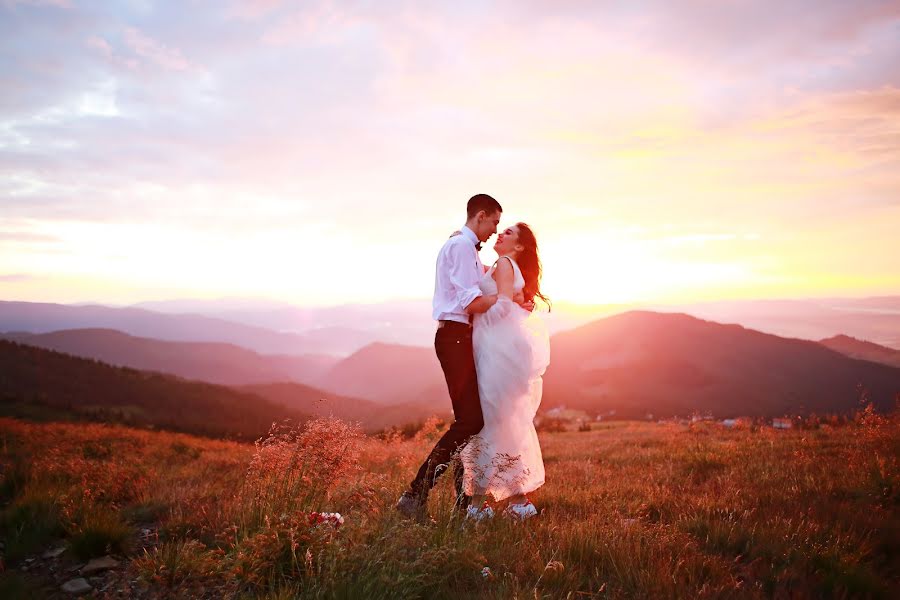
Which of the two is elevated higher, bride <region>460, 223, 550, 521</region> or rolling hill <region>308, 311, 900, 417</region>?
bride <region>460, 223, 550, 521</region>

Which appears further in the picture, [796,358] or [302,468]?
[796,358]

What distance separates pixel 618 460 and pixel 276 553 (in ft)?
22.1

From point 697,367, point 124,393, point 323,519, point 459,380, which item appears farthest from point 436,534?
point 697,367

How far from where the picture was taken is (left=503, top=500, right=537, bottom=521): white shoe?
4770 mm

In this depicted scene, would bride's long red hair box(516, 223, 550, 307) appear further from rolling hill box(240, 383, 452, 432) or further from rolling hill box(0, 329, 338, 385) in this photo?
rolling hill box(0, 329, 338, 385)

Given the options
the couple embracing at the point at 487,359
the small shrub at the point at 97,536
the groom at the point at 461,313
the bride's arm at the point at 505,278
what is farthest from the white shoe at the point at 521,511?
the small shrub at the point at 97,536

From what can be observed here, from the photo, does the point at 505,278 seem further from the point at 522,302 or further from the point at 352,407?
the point at 352,407

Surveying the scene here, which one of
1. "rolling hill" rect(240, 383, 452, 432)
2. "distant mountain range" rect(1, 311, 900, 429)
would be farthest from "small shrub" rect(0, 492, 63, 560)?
"distant mountain range" rect(1, 311, 900, 429)

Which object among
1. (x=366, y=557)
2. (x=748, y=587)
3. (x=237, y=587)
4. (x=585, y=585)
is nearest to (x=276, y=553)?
(x=237, y=587)

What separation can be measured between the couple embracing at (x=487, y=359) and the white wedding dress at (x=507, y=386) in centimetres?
1

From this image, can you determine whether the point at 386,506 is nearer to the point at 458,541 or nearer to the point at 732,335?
the point at 458,541

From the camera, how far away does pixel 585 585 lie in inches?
139

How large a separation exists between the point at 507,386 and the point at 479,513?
133 centimetres

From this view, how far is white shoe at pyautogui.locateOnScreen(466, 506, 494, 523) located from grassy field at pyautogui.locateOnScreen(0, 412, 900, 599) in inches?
4.8
